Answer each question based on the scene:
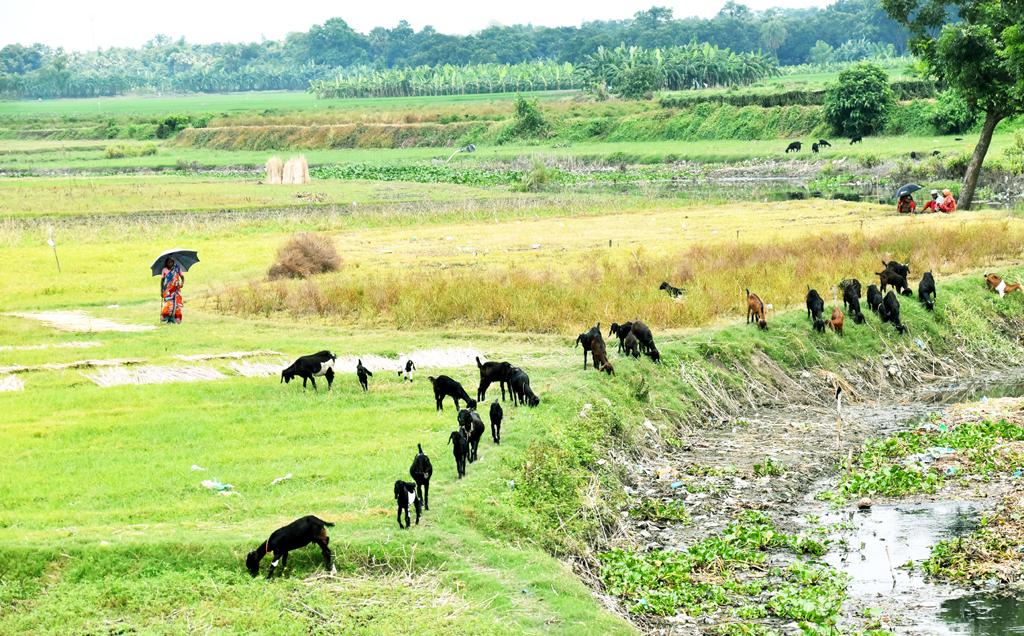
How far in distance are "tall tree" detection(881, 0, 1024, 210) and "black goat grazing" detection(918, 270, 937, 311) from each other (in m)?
12.8

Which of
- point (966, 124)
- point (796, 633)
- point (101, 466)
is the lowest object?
point (796, 633)

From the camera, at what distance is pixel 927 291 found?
20.5 meters

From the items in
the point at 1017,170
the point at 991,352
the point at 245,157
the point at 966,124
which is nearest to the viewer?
the point at 991,352

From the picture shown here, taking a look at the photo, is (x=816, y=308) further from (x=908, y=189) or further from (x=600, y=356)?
(x=908, y=189)

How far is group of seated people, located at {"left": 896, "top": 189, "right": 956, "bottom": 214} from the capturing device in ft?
114

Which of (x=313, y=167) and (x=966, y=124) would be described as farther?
(x=313, y=167)

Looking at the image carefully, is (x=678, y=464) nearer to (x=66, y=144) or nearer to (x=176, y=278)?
(x=176, y=278)

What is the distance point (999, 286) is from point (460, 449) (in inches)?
605

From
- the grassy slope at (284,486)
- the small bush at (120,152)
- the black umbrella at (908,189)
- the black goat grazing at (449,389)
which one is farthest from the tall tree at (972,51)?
the small bush at (120,152)

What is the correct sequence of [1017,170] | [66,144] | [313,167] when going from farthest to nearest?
1. [66,144]
2. [313,167]
3. [1017,170]

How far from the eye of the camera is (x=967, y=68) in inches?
1293

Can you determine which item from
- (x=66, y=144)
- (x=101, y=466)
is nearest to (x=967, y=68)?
(x=101, y=466)

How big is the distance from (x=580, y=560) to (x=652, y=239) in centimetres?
2269

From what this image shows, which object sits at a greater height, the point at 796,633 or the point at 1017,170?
the point at 1017,170
